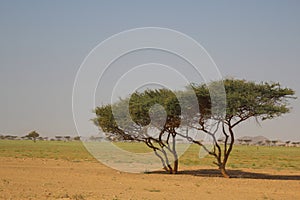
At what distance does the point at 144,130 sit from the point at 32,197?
60.6 feet

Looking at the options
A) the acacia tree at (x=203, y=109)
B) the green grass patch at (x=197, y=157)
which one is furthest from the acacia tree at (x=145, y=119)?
the green grass patch at (x=197, y=157)

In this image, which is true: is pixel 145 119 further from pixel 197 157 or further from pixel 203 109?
pixel 197 157

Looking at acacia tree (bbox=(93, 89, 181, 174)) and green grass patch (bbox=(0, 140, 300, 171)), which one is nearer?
acacia tree (bbox=(93, 89, 181, 174))

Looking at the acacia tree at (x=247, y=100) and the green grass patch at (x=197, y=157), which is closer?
the acacia tree at (x=247, y=100)

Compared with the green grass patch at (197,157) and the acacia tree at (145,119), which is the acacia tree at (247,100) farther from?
the green grass patch at (197,157)

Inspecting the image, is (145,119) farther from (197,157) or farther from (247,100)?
(197,157)

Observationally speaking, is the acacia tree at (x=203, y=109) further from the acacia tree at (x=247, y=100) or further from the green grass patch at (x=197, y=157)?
the green grass patch at (x=197, y=157)

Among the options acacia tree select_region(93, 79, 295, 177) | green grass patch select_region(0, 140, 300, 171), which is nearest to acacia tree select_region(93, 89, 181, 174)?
acacia tree select_region(93, 79, 295, 177)

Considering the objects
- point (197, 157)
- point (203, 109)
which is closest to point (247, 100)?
point (203, 109)

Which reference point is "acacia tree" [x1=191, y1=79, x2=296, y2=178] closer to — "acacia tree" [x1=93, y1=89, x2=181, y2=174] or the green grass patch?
"acacia tree" [x1=93, y1=89, x2=181, y2=174]

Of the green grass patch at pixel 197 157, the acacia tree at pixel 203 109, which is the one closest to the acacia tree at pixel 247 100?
the acacia tree at pixel 203 109

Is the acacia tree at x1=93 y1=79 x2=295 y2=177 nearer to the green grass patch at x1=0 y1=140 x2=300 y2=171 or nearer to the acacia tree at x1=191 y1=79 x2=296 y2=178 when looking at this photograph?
the acacia tree at x1=191 y1=79 x2=296 y2=178

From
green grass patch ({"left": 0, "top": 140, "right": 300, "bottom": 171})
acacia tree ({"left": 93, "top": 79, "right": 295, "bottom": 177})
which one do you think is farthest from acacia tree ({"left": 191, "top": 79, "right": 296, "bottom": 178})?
green grass patch ({"left": 0, "top": 140, "right": 300, "bottom": 171})

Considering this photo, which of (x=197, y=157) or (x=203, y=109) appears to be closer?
(x=203, y=109)
